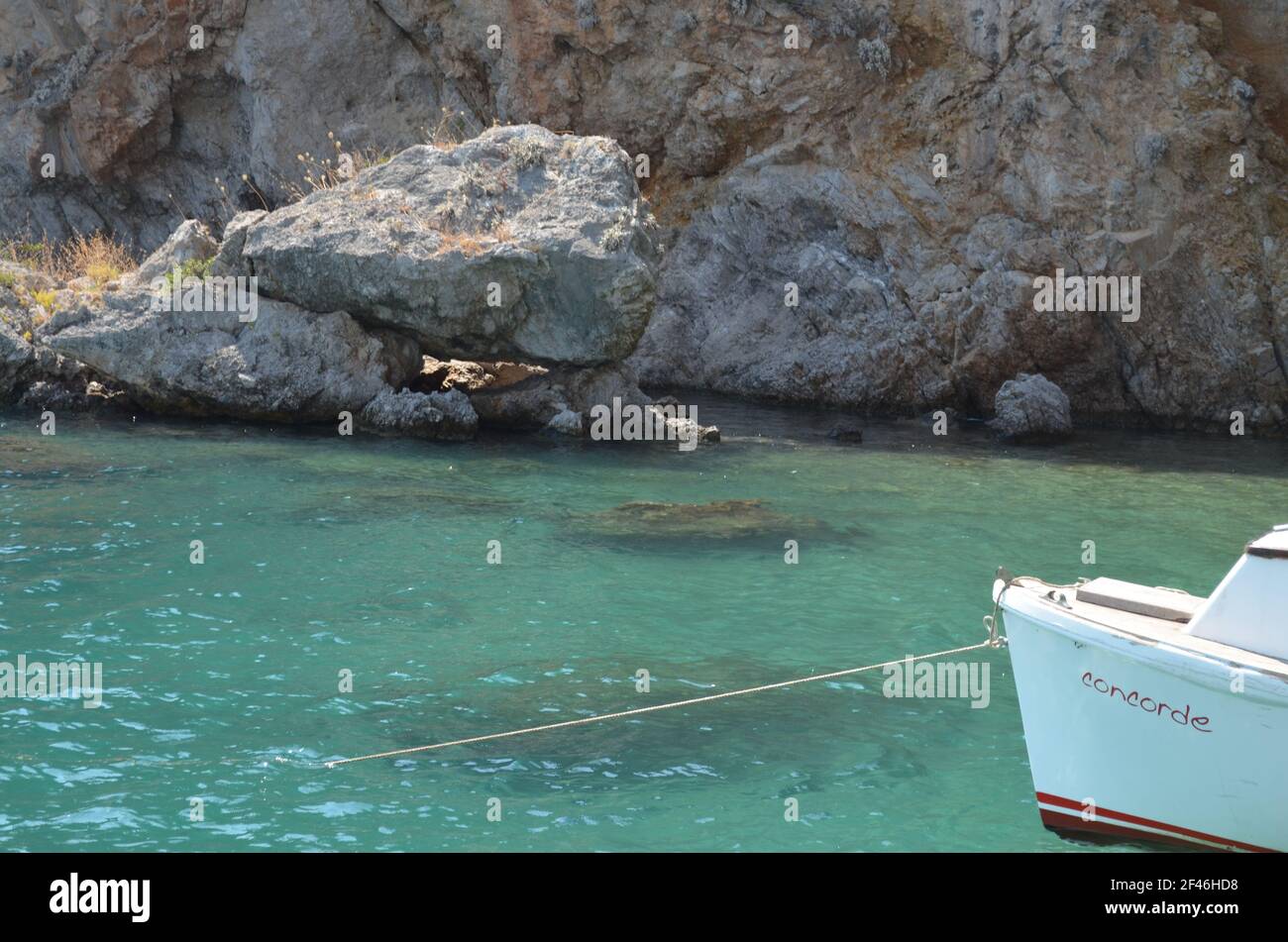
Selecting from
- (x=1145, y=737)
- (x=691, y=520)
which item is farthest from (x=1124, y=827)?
(x=691, y=520)

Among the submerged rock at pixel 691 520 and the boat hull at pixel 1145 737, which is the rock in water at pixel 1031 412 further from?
the boat hull at pixel 1145 737

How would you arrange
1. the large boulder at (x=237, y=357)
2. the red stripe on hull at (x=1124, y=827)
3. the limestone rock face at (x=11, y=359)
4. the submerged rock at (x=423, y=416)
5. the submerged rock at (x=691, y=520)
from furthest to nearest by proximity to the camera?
the limestone rock face at (x=11, y=359)
the large boulder at (x=237, y=357)
the submerged rock at (x=423, y=416)
the submerged rock at (x=691, y=520)
the red stripe on hull at (x=1124, y=827)

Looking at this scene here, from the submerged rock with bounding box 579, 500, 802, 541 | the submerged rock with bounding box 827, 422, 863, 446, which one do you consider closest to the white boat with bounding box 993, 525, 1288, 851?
the submerged rock with bounding box 579, 500, 802, 541

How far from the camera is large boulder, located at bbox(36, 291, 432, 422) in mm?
20984

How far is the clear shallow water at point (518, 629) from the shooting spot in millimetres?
7086

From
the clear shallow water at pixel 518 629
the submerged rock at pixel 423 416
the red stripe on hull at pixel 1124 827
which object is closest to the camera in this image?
the red stripe on hull at pixel 1124 827

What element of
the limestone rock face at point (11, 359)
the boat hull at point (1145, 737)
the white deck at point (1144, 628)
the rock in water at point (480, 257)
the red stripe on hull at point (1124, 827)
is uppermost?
the rock in water at point (480, 257)

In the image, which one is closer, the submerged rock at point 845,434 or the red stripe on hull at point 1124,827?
the red stripe on hull at point 1124,827

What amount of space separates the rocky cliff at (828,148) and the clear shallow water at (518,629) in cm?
610

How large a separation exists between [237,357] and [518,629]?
12330 millimetres

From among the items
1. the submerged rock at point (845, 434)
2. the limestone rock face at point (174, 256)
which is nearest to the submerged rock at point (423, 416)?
the limestone rock face at point (174, 256)

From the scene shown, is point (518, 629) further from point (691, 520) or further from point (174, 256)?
point (174, 256)
